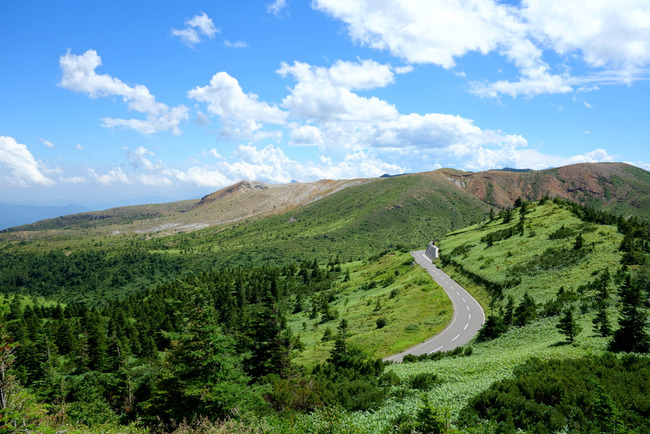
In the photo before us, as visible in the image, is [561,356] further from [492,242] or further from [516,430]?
[492,242]

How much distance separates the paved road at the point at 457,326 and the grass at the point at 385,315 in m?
1.26

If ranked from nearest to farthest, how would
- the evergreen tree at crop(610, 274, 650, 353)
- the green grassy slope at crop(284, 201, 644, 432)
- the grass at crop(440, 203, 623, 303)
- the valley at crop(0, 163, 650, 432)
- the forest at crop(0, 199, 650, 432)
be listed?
1. the forest at crop(0, 199, 650, 432)
2. the valley at crop(0, 163, 650, 432)
3. the green grassy slope at crop(284, 201, 644, 432)
4. the evergreen tree at crop(610, 274, 650, 353)
5. the grass at crop(440, 203, 623, 303)

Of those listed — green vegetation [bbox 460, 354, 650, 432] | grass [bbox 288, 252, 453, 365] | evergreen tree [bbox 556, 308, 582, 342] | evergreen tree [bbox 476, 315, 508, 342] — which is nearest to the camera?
green vegetation [bbox 460, 354, 650, 432]

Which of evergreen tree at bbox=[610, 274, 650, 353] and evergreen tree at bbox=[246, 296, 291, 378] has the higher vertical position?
evergreen tree at bbox=[610, 274, 650, 353]

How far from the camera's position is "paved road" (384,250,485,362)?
38.6 m

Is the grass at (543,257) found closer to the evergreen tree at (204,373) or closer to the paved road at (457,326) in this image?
the paved road at (457,326)

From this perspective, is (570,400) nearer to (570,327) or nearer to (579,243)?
(570,327)

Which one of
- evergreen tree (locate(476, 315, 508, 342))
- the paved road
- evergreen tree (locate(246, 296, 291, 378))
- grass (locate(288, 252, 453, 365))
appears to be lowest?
grass (locate(288, 252, 453, 365))

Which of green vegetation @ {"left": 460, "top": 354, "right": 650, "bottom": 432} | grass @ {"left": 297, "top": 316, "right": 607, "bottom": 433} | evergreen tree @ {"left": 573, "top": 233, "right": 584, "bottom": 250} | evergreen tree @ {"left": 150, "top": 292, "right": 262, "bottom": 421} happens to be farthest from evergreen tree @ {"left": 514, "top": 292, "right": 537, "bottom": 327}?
evergreen tree @ {"left": 150, "top": 292, "right": 262, "bottom": 421}

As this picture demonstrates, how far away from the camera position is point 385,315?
5622 cm

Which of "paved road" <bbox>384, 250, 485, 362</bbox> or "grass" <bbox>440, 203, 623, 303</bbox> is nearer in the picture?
"paved road" <bbox>384, 250, 485, 362</bbox>

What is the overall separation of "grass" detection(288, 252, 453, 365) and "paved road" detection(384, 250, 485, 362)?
1.26 m

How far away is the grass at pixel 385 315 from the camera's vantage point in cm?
4503

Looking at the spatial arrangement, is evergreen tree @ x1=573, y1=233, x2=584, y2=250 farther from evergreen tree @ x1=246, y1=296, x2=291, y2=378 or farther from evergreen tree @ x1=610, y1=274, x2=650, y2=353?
evergreen tree @ x1=246, y1=296, x2=291, y2=378
